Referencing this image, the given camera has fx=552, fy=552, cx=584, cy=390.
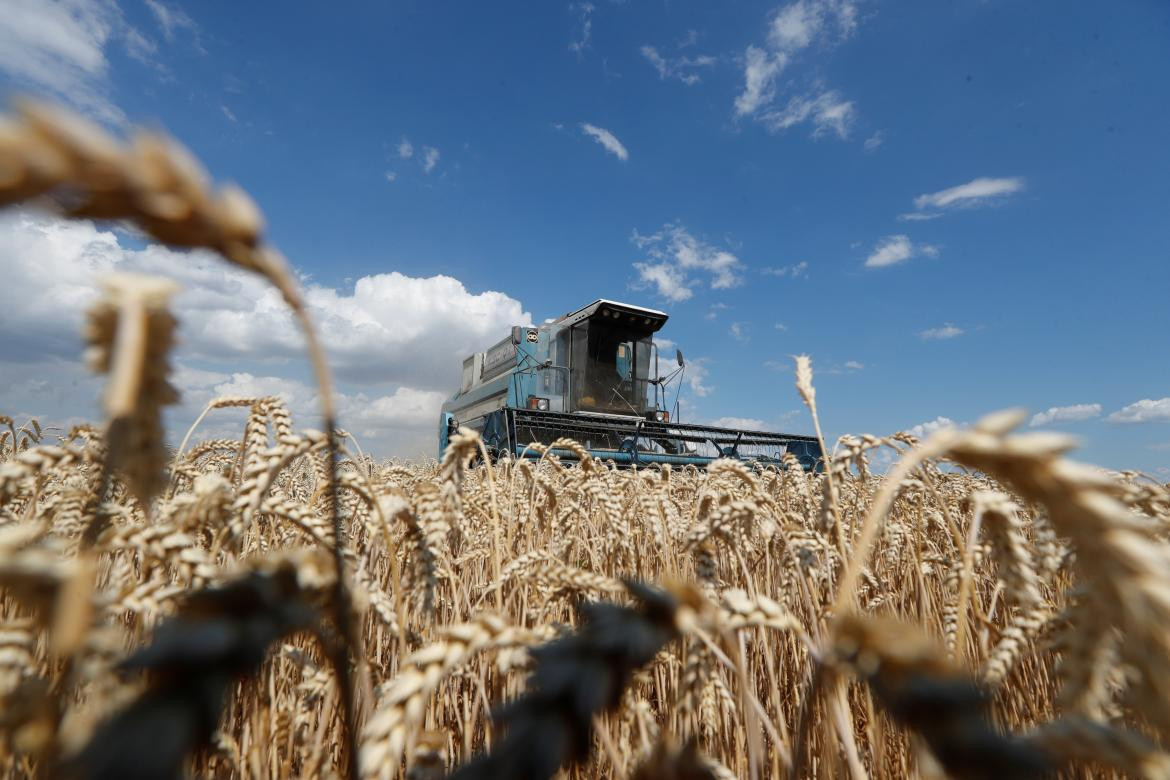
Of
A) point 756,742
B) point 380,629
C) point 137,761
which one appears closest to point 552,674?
point 137,761

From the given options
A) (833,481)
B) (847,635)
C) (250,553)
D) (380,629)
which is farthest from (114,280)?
(250,553)

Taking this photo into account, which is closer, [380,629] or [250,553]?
[380,629]

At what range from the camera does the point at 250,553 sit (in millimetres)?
2070

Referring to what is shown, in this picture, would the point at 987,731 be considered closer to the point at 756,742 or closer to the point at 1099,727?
the point at 1099,727

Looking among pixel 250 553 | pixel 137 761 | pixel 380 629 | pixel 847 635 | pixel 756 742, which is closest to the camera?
pixel 137 761

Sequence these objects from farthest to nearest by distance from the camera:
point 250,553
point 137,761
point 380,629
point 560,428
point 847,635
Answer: point 560,428 < point 250,553 < point 380,629 < point 847,635 < point 137,761

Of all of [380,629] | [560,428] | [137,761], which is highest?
[560,428]

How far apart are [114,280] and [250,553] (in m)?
1.97

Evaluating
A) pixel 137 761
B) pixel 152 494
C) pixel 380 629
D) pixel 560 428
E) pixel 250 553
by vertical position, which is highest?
pixel 560 428

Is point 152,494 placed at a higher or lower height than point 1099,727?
higher

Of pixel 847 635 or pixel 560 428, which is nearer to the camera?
pixel 847 635

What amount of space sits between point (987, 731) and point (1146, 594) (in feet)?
0.47

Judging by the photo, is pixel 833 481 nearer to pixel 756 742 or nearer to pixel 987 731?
pixel 756 742

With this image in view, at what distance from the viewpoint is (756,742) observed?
3.07 ft
